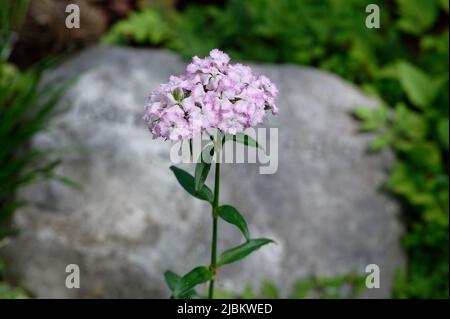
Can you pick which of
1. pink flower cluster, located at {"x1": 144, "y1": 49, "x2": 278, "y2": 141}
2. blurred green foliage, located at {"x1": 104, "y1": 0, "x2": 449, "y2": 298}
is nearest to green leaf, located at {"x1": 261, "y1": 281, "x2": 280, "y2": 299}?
blurred green foliage, located at {"x1": 104, "y1": 0, "x2": 449, "y2": 298}

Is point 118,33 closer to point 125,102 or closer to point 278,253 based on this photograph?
point 125,102

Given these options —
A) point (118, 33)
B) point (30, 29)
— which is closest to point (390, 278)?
point (118, 33)

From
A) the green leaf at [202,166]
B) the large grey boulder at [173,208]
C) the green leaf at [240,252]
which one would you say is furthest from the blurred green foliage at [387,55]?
the green leaf at [202,166]

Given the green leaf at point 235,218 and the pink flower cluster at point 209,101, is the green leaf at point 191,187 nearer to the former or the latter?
the green leaf at point 235,218

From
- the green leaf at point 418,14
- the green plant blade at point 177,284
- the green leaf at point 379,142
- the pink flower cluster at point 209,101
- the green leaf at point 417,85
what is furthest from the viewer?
the green leaf at point 418,14

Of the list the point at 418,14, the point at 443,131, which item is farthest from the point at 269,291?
the point at 418,14

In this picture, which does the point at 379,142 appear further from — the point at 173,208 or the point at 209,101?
the point at 209,101
